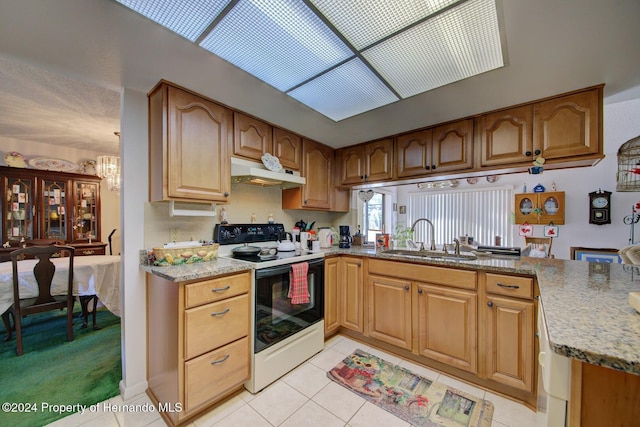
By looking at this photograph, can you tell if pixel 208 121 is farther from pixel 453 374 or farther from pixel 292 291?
pixel 453 374

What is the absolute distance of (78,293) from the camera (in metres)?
2.52

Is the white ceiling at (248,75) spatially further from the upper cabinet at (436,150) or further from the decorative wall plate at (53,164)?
the decorative wall plate at (53,164)

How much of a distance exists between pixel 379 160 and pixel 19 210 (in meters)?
5.02

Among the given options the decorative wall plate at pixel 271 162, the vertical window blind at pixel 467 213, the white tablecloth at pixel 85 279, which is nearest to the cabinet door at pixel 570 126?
the decorative wall plate at pixel 271 162

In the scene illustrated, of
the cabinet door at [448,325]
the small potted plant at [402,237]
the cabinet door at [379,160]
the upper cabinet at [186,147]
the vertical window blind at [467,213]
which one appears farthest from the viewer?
the vertical window blind at [467,213]

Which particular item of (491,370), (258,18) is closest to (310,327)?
(491,370)

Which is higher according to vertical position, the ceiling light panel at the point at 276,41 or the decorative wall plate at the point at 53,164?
the ceiling light panel at the point at 276,41

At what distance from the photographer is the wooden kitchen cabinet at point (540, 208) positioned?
12.8 ft

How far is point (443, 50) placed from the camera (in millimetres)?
1346

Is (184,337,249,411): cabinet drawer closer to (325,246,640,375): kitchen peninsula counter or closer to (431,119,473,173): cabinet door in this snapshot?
(325,246,640,375): kitchen peninsula counter

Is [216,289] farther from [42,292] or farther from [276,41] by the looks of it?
[42,292]

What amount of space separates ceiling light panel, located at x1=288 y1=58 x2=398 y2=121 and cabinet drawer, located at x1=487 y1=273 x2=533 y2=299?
4.94 feet

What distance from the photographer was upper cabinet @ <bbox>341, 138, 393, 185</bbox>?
262cm

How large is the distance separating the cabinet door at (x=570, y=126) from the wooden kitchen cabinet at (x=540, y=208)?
2949mm
